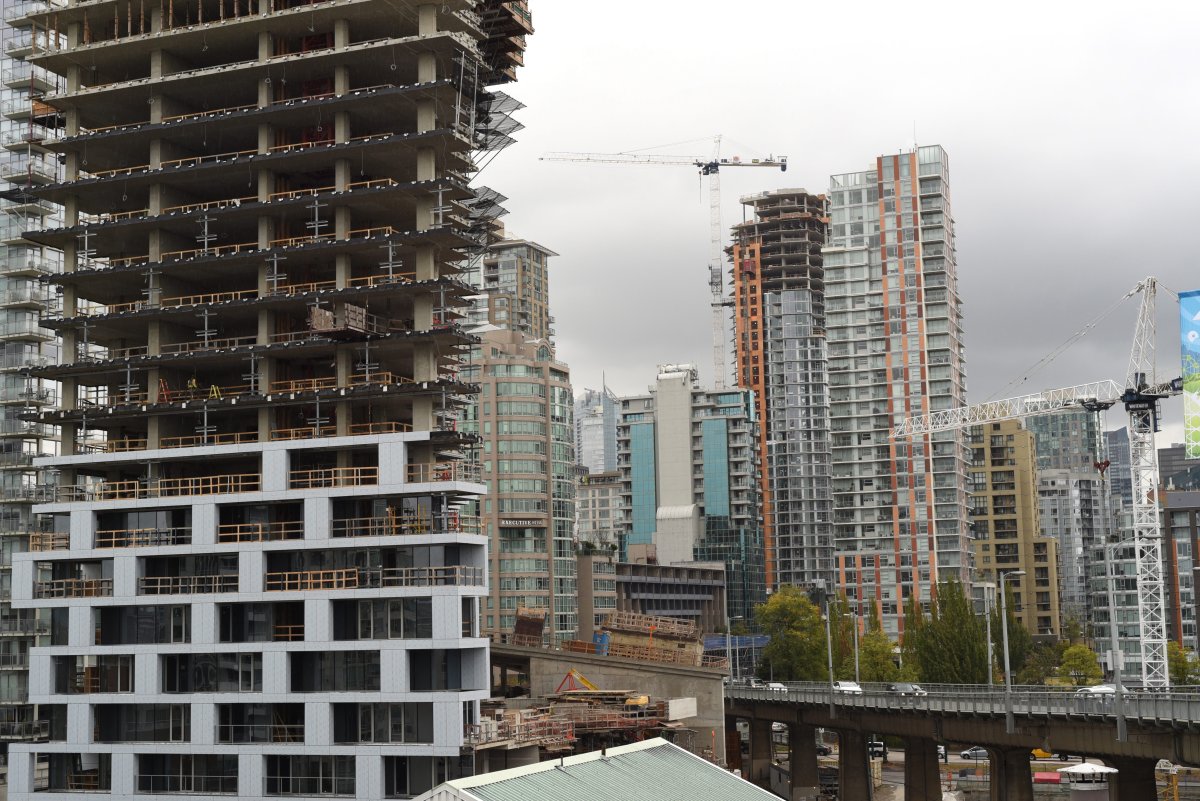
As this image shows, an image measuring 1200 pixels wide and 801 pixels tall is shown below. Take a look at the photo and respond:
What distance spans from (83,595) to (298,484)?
16796 millimetres

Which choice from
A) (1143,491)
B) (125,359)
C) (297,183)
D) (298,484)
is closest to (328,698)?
(298,484)

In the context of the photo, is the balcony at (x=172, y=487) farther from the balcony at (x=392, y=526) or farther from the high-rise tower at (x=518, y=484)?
the high-rise tower at (x=518, y=484)

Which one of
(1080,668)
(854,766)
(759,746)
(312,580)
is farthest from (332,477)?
(1080,668)

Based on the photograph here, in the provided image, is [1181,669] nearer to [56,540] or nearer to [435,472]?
[435,472]

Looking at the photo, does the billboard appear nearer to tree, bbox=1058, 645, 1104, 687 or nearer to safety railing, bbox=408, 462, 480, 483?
safety railing, bbox=408, 462, 480, 483

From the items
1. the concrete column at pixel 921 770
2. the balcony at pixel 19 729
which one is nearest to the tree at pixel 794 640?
the concrete column at pixel 921 770

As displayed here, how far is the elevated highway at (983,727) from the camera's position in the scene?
85.8m

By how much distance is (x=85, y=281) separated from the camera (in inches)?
4038

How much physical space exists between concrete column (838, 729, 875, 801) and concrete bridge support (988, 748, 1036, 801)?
22468mm

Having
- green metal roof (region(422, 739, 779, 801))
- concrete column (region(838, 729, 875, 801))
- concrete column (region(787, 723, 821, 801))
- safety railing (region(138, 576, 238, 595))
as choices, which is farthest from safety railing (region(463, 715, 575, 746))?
concrete column (region(787, 723, 821, 801))

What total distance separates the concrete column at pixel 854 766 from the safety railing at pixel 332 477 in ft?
188

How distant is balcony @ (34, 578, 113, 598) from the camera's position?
313 feet

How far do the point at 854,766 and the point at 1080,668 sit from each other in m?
64.1

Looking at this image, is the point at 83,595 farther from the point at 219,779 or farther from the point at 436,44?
the point at 436,44
